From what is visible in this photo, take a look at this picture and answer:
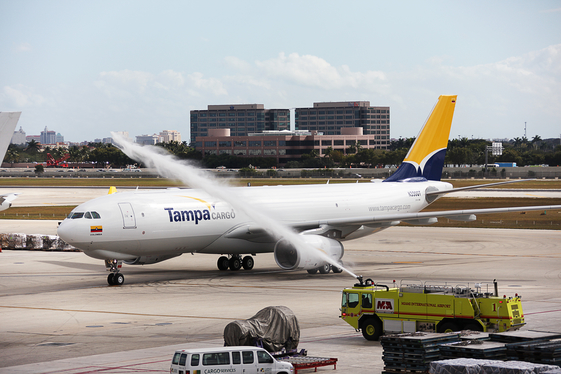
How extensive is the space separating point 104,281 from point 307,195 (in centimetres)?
1346

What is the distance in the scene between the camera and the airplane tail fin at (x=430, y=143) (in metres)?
52.3

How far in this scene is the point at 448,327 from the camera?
23594 millimetres

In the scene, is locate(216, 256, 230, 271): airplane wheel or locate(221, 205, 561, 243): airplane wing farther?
locate(216, 256, 230, 271): airplane wheel

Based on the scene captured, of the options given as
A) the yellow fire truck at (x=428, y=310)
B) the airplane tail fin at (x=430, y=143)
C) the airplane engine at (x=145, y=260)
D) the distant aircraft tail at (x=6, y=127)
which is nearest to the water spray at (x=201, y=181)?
the airplane engine at (x=145, y=260)

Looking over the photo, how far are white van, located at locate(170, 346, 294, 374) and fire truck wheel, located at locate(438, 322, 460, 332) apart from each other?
659 centimetres

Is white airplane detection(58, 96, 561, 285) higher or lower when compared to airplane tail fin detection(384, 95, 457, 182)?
lower

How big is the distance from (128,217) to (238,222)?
23.1 ft

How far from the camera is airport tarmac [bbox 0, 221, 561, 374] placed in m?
23.2

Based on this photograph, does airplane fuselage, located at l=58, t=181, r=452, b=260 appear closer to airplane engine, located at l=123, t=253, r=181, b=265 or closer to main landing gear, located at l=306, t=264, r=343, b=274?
airplane engine, located at l=123, t=253, r=181, b=265

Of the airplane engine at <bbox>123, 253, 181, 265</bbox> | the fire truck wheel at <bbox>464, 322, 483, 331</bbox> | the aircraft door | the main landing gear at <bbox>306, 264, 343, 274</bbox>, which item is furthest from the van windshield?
the main landing gear at <bbox>306, 264, 343, 274</bbox>

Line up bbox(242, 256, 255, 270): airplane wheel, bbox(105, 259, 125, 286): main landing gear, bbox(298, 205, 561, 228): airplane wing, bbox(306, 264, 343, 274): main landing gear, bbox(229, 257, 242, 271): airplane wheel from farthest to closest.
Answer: bbox(242, 256, 255, 270): airplane wheel < bbox(229, 257, 242, 271): airplane wheel < bbox(306, 264, 343, 274): main landing gear < bbox(298, 205, 561, 228): airplane wing < bbox(105, 259, 125, 286): main landing gear

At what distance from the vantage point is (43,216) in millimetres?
85375

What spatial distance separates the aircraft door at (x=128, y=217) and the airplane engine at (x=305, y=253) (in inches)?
307

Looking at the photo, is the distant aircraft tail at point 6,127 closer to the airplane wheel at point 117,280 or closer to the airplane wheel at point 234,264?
the airplane wheel at point 117,280
